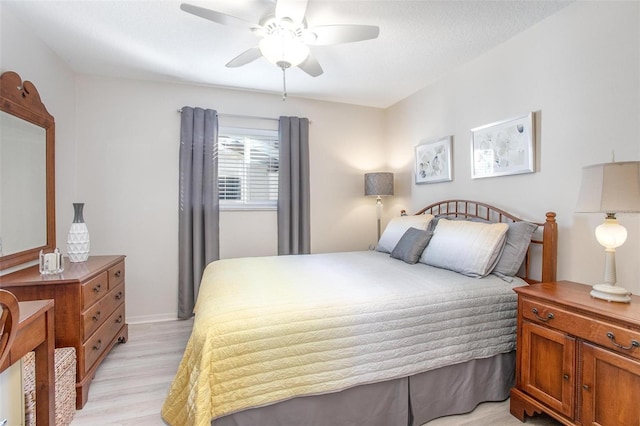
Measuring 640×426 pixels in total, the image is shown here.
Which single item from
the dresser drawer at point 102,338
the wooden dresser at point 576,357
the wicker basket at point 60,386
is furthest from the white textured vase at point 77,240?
the wooden dresser at point 576,357

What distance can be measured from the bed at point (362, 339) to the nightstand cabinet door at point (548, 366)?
0.59 feet

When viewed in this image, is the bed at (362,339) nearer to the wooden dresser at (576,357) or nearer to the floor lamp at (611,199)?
the wooden dresser at (576,357)

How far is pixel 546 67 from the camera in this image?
212 cm

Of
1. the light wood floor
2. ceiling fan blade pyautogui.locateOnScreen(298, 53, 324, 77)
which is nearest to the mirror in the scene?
the light wood floor

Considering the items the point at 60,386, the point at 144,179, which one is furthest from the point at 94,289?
the point at 144,179

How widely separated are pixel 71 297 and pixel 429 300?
86.1 inches

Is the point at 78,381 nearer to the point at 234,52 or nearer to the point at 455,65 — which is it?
the point at 234,52

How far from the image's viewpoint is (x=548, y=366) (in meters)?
1.57

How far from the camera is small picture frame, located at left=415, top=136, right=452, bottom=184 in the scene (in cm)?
299

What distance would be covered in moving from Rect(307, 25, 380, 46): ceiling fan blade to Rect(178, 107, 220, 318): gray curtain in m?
1.81

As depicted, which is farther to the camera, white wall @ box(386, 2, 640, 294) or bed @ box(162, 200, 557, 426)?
white wall @ box(386, 2, 640, 294)

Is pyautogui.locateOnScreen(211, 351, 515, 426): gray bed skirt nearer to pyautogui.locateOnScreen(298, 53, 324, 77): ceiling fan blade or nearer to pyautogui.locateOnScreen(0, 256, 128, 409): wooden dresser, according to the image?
pyautogui.locateOnScreen(0, 256, 128, 409): wooden dresser

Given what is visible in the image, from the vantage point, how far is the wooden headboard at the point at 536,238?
6.55 feet

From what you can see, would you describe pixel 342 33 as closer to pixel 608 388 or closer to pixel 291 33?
pixel 291 33
